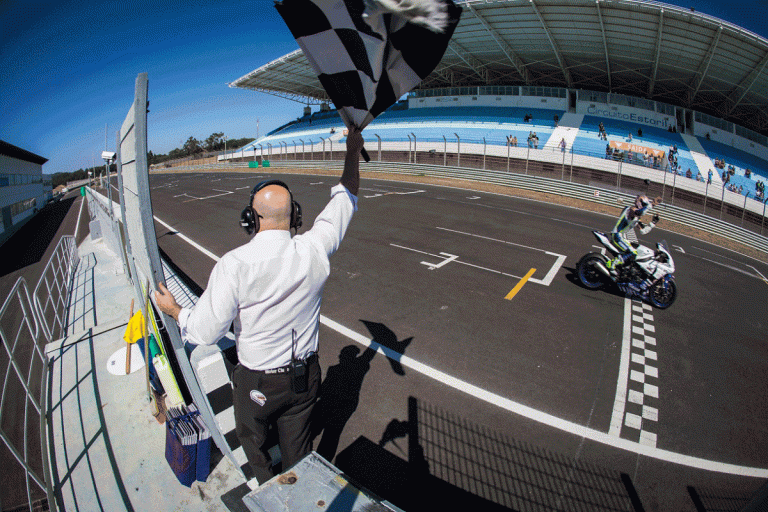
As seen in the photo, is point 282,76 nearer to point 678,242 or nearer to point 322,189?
point 322,189

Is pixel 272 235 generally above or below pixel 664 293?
above

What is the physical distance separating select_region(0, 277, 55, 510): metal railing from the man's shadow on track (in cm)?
197

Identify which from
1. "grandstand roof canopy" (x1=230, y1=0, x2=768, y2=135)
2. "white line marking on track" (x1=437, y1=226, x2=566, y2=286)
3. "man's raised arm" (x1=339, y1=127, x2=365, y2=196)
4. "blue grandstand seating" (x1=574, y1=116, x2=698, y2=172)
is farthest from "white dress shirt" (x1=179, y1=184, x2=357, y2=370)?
"blue grandstand seating" (x1=574, y1=116, x2=698, y2=172)

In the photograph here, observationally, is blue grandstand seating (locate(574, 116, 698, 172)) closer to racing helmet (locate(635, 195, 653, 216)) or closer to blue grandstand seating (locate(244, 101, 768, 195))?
blue grandstand seating (locate(244, 101, 768, 195))

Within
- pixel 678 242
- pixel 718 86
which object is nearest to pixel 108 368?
pixel 678 242

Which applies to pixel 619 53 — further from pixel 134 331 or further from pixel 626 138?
pixel 134 331

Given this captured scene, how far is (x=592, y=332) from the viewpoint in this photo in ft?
18.4

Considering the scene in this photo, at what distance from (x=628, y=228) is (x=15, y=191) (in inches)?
1608

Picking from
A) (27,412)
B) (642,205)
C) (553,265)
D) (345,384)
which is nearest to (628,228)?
(642,205)

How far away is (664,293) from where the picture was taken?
260 inches

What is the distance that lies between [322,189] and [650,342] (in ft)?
59.9

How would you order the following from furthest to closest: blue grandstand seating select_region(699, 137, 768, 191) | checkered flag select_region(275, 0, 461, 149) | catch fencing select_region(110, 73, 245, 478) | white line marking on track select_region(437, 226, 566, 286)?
blue grandstand seating select_region(699, 137, 768, 191), white line marking on track select_region(437, 226, 566, 286), catch fencing select_region(110, 73, 245, 478), checkered flag select_region(275, 0, 461, 149)

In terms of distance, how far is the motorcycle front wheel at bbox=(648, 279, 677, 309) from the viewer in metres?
6.58

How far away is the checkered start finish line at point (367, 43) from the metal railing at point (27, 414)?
2.91 m
